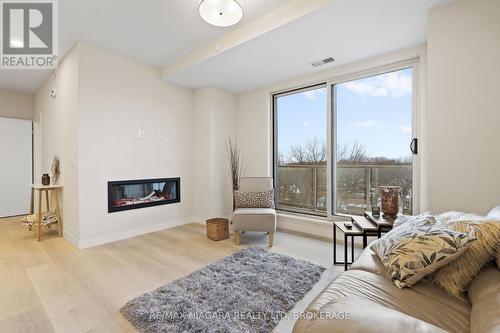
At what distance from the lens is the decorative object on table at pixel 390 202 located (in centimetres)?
225

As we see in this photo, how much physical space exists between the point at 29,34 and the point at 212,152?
268cm

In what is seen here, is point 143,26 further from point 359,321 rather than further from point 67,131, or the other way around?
point 359,321

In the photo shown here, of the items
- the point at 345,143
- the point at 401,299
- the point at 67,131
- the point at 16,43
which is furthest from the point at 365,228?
the point at 16,43

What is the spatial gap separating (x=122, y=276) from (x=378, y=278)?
2159 mm

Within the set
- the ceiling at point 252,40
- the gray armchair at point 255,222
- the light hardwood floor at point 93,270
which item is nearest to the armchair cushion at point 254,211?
the gray armchair at point 255,222

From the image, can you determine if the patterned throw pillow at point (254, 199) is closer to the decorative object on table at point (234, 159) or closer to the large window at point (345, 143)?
the large window at point (345, 143)

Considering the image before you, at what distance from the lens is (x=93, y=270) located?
2.30 meters

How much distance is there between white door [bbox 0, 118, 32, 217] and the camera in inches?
176

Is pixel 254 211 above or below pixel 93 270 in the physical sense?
above

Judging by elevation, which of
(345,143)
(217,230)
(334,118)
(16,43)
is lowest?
(217,230)

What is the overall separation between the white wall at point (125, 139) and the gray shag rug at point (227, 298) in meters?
1.74

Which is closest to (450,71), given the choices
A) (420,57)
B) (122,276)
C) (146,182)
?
(420,57)

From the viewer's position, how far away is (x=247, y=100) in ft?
14.3

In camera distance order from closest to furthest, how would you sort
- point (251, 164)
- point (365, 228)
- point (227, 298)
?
point (227, 298) → point (365, 228) → point (251, 164)
